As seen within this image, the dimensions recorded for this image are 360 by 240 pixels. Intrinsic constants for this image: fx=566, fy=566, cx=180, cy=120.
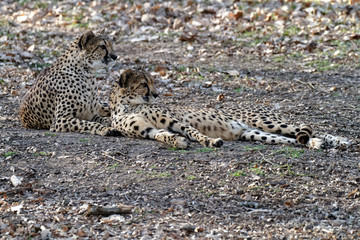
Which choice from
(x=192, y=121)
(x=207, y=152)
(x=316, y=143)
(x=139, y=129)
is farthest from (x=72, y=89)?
(x=316, y=143)

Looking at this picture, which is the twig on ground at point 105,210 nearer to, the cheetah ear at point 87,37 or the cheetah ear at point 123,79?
the cheetah ear at point 123,79

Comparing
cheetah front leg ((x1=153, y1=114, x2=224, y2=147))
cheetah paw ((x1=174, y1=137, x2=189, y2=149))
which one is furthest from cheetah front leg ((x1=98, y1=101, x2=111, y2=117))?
cheetah paw ((x1=174, y1=137, x2=189, y2=149))

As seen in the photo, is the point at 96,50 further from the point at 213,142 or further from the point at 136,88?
the point at 213,142

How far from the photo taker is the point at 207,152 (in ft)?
18.0

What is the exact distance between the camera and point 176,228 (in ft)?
12.7

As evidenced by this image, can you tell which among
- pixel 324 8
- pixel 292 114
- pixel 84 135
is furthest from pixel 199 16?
pixel 84 135

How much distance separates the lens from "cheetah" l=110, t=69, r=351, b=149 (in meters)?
6.22

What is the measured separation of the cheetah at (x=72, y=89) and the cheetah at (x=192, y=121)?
484 mm

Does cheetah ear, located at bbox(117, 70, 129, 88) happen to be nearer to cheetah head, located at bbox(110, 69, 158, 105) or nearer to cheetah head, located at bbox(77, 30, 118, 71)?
cheetah head, located at bbox(110, 69, 158, 105)

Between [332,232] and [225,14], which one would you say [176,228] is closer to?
[332,232]

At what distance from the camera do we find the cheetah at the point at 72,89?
7113 mm

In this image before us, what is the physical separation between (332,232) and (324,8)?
9555 millimetres

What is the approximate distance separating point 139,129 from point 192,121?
695 mm

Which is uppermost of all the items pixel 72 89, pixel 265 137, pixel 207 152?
pixel 72 89
